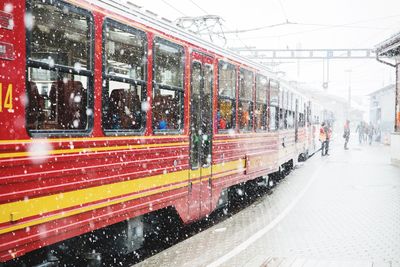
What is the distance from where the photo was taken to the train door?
24.0 feet

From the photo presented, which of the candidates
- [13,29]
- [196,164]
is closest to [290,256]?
[196,164]

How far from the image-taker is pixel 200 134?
300 inches

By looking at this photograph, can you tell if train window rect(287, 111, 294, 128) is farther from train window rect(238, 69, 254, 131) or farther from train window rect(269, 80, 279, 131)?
train window rect(238, 69, 254, 131)

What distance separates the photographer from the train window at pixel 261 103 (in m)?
10.7

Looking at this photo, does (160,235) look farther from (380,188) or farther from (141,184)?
(380,188)

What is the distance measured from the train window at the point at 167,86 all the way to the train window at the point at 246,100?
2703 millimetres

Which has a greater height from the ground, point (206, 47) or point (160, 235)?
point (206, 47)

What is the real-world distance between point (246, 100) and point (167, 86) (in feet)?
11.8

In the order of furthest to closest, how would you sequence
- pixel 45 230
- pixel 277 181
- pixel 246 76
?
pixel 277 181, pixel 246 76, pixel 45 230

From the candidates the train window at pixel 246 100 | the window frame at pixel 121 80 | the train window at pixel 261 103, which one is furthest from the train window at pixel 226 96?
the window frame at pixel 121 80

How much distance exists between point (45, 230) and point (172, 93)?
3014 mm

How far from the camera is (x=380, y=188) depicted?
12414 millimetres

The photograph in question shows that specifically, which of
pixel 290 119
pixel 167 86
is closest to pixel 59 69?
pixel 167 86

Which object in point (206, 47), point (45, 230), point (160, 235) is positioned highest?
point (206, 47)
